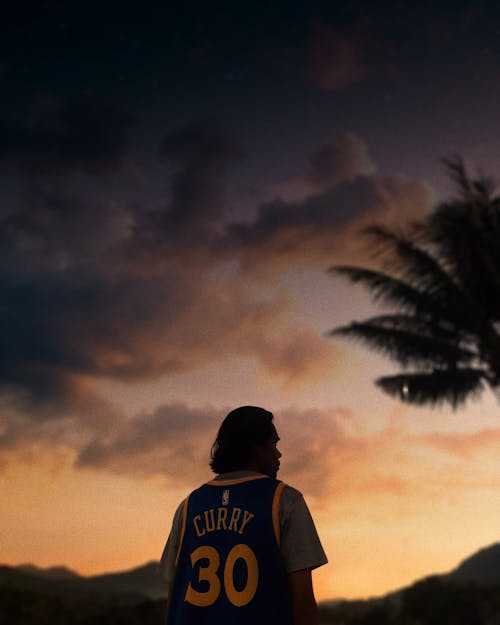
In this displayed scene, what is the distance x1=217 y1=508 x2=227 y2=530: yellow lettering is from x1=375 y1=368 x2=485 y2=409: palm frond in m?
17.7

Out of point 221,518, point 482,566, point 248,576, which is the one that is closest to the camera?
point 248,576

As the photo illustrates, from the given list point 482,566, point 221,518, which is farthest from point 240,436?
point 482,566

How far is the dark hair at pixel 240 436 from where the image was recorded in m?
2.78

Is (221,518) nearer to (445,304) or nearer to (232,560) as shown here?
(232,560)

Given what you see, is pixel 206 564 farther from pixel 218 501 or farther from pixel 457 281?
pixel 457 281

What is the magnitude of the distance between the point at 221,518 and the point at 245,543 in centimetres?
13

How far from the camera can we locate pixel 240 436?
110 inches

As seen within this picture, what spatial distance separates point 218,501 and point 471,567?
293ft

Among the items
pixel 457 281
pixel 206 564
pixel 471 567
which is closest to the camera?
pixel 206 564

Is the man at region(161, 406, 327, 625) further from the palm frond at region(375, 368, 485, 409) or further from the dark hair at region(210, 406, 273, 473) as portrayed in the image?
the palm frond at region(375, 368, 485, 409)

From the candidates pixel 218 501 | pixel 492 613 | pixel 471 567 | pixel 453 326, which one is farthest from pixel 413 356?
pixel 471 567

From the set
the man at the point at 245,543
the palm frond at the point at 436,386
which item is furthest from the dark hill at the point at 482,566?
the man at the point at 245,543

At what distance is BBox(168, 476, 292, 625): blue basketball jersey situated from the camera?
253 centimetres

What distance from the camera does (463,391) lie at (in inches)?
781
